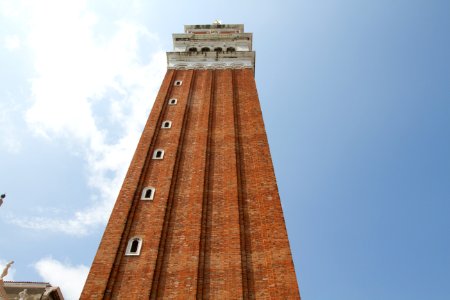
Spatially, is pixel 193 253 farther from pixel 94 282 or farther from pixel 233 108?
pixel 233 108

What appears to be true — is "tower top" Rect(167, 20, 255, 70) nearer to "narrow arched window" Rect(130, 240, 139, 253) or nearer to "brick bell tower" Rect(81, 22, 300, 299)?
"brick bell tower" Rect(81, 22, 300, 299)

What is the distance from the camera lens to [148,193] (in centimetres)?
1332

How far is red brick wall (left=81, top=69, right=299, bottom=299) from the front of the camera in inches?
394

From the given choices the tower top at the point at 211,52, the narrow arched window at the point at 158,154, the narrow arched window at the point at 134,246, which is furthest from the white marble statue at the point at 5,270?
the tower top at the point at 211,52

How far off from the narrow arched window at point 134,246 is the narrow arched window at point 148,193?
1.84m

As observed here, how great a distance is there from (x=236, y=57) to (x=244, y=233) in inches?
580

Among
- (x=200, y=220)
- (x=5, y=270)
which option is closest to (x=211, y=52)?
(x=200, y=220)

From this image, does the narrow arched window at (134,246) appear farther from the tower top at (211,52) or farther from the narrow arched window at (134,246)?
the tower top at (211,52)

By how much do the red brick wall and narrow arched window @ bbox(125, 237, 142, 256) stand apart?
127mm

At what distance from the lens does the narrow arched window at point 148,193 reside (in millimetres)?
13083

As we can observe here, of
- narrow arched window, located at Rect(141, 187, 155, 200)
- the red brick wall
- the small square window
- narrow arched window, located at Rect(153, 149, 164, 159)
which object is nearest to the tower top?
the red brick wall

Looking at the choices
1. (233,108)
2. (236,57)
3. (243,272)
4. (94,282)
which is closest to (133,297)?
(94,282)

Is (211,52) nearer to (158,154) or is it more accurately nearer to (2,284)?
(158,154)

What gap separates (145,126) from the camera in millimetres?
17016
